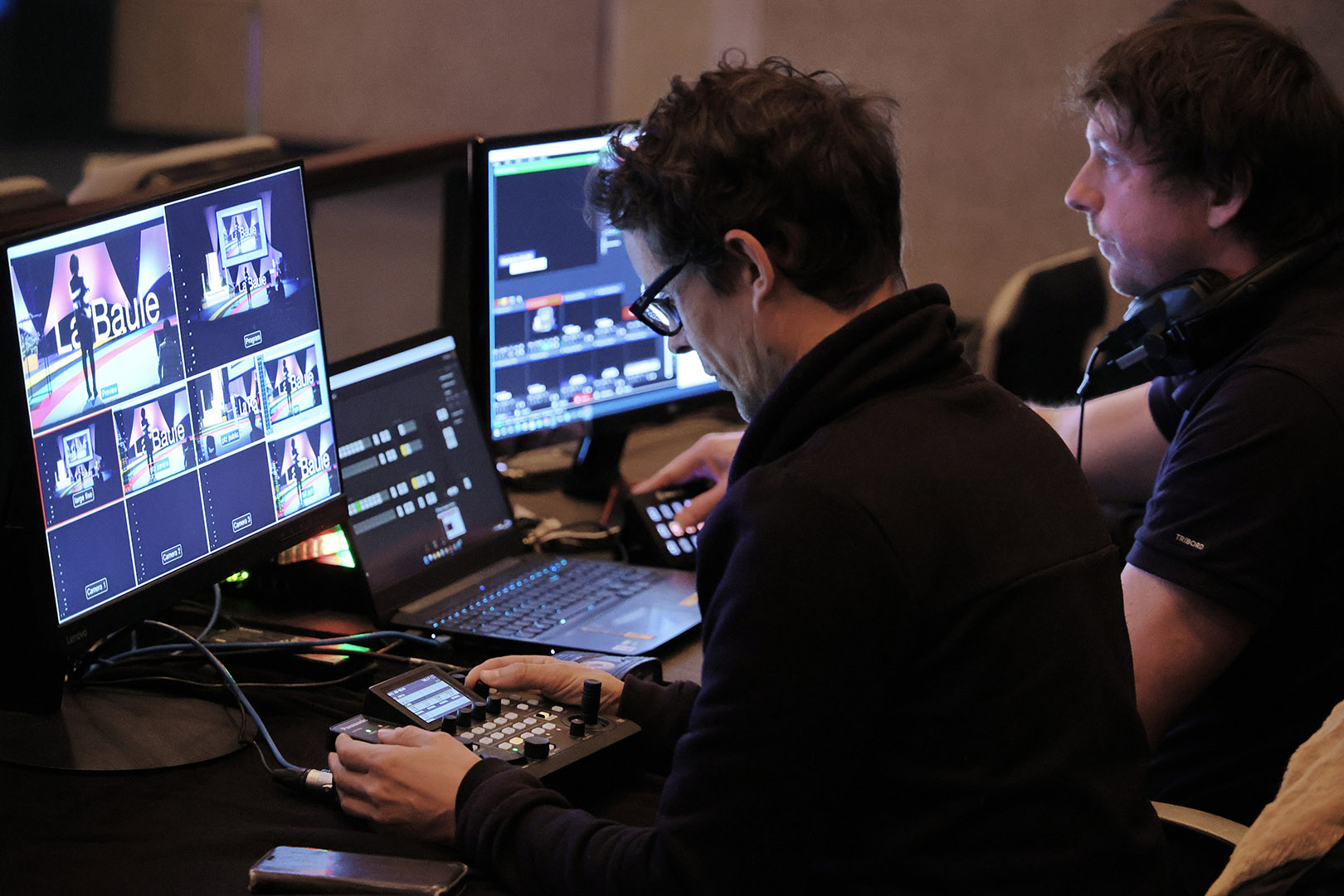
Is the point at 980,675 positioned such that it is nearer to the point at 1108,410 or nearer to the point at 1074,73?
the point at 1074,73

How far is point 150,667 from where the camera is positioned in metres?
1.32

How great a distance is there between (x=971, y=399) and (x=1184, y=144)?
2.07 feet

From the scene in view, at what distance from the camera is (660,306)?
1142mm

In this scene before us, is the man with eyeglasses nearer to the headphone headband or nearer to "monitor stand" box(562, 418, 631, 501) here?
the headphone headband

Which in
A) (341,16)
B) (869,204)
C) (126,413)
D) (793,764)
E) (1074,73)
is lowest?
(793,764)

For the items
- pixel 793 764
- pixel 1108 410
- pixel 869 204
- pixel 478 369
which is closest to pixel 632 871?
pixel 793 764

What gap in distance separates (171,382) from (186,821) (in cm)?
39

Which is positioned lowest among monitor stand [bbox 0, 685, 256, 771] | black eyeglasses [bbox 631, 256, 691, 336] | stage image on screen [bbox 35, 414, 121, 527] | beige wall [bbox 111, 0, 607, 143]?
monitor stand [bbox 0, 685, 256, 771]

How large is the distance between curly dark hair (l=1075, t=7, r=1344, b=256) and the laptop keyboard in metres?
0.80

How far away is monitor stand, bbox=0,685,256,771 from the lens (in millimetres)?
1128

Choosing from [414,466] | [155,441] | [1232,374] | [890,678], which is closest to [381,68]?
[414,466]

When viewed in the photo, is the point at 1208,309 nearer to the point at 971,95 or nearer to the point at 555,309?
the point at 555,309

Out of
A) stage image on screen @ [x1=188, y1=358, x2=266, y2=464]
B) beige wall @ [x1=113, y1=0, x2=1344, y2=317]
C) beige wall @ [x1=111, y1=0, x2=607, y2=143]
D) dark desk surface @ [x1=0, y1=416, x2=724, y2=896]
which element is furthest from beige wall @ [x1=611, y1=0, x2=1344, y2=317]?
dark desk surface @ [x1=0, y1=416, x2=724, y2=896]

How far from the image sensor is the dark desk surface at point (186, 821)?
0.97m
